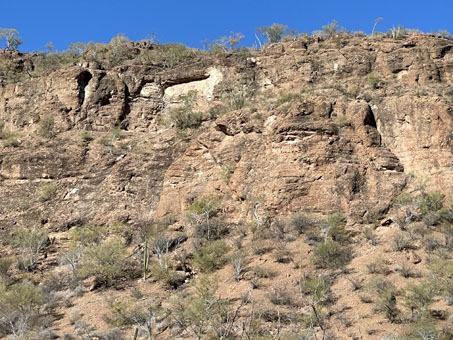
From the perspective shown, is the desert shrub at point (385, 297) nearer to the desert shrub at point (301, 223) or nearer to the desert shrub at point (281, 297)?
the desert shrub at point (281, 297)

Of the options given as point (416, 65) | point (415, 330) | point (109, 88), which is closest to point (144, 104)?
point (109, 88)

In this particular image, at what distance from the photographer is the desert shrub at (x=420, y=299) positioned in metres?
14.6

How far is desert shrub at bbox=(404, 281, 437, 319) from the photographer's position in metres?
A: 14.6

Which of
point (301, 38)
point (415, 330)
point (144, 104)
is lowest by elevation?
point (415, 330)

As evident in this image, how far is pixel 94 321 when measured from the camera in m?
17.8

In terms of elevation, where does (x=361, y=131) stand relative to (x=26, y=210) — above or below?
above

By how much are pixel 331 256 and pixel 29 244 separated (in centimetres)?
1342

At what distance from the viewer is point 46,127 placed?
1190 inches

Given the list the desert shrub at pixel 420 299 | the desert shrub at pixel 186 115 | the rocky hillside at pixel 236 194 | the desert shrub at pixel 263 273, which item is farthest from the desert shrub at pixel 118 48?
the desert shrub at pixel 420 299

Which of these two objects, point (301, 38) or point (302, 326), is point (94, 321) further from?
point (301, 38)

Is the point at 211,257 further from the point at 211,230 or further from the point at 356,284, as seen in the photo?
the point at 356,284

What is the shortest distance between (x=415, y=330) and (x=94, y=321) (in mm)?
10438

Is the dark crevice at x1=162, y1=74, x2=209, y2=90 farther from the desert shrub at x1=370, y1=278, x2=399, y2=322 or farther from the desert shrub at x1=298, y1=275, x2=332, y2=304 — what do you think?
the desert shrub at x1=370, y1=278, x2=399, y2=322

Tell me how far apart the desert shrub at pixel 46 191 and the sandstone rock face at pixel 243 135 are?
0.27 meters
